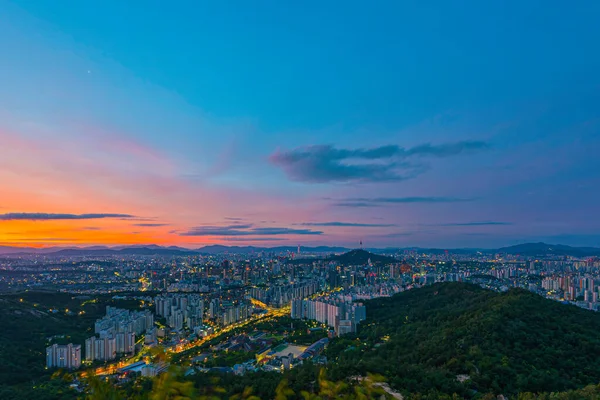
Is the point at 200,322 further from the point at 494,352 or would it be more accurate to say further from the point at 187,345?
the point at 494,352

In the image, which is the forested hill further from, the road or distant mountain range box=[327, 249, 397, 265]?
distant mountain range box=[327, 249, 397, 265]

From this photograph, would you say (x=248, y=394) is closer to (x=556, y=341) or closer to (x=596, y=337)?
(x=556, y=341)

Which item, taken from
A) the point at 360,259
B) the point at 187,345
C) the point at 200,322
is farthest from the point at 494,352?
the point at 360,259

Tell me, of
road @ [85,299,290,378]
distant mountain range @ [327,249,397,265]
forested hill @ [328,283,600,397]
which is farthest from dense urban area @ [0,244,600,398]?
distant mountain range @ [327,249,397,265]

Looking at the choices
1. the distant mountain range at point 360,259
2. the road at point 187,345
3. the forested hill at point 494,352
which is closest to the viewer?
the forested hill at point 494,352

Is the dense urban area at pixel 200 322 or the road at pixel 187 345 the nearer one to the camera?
the dense urban area at pixel 200 322

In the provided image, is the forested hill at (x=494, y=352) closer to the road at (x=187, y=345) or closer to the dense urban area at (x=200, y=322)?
the dense urban area at (x=200, y=322)

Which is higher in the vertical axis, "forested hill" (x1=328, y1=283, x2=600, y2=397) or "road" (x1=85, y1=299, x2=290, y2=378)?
"forested hill" (x1=328, y1=283, x2=600, y2=397)

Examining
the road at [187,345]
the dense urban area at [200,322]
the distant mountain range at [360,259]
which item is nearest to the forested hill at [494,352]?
the dense urban area at [200,322]
